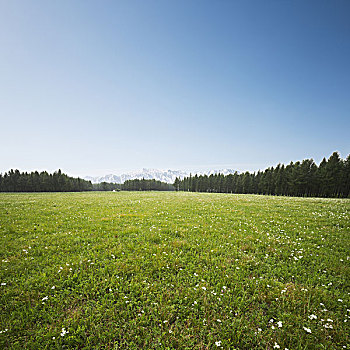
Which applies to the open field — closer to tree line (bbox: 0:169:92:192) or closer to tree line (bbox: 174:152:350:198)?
tree line (bbox: 174:152:350:198)

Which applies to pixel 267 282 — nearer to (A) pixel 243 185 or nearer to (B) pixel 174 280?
(B) pixel 174 280

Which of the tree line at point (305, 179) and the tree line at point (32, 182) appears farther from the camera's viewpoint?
the tree line at point (32, 182)

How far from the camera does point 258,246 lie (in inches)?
296

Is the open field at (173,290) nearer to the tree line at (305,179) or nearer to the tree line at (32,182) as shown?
the tree line at (305,179)

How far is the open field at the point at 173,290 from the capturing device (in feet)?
11.4

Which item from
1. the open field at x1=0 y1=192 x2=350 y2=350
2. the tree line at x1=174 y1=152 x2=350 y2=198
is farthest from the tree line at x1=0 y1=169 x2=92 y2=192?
the tree line at x1=174 y1=152 x2=350 y2=198

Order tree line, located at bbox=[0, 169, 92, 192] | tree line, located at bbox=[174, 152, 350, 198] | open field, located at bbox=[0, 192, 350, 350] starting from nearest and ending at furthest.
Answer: open field, located at bbox=[0, 192, 350, 350], tree line, located at bbox=[174, 152, 350, 198], tree line, located at bbox=[0, 169, 92, 192]

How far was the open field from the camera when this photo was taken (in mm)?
3488

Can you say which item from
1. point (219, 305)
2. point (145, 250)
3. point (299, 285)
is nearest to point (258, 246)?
point (299, 285)

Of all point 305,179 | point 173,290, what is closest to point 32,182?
point 173,290

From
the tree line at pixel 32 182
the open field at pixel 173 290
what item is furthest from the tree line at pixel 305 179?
the tree line at pixel 32 182

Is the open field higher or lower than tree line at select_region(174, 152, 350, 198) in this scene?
lower

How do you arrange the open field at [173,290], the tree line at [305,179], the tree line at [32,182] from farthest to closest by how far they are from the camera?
the tree line at [32,182] < the tree line at [305,179] < the open field at [173,290]

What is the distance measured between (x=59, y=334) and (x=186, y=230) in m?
6.59
